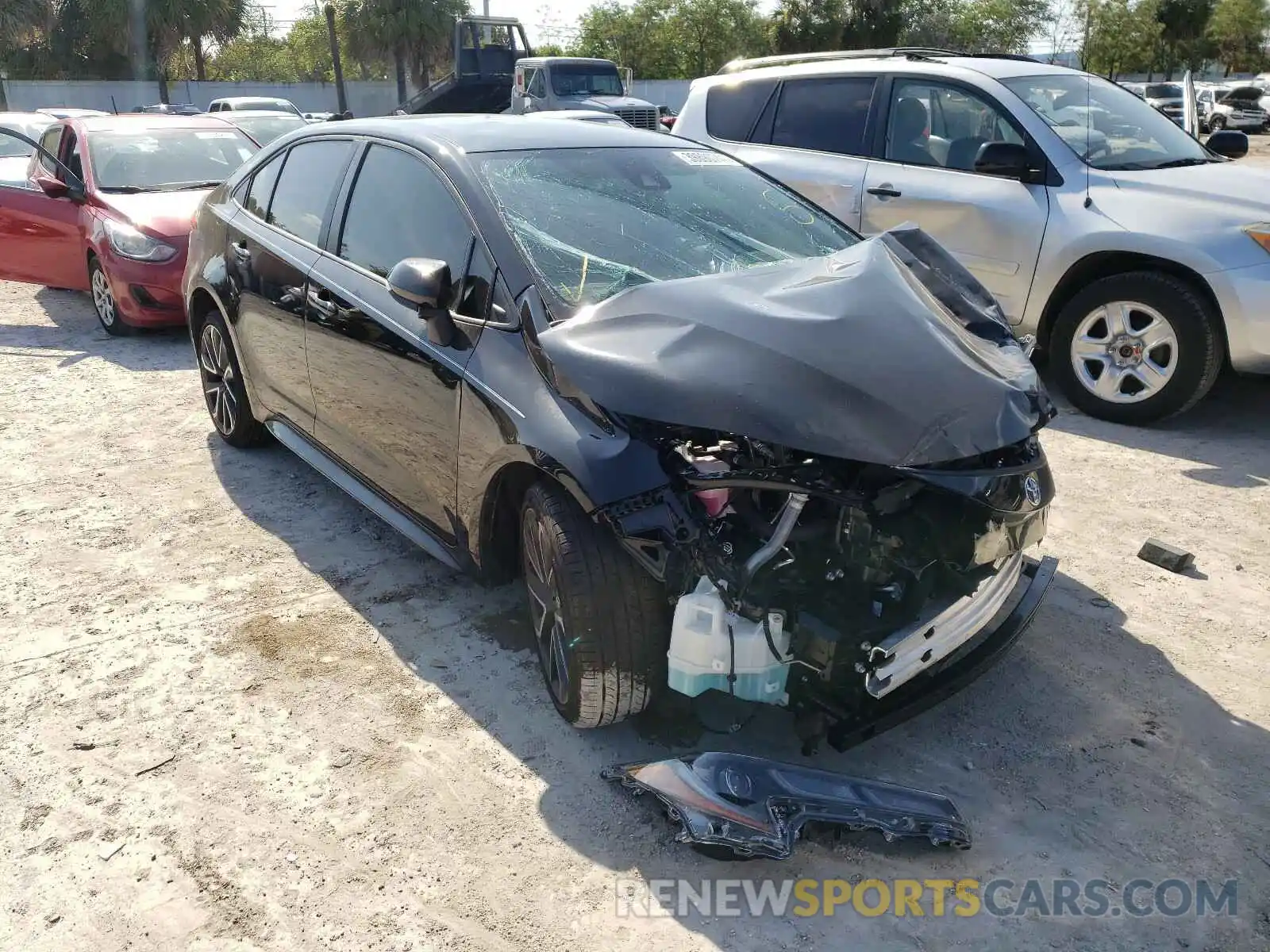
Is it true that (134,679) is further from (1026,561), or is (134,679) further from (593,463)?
(1026,561)

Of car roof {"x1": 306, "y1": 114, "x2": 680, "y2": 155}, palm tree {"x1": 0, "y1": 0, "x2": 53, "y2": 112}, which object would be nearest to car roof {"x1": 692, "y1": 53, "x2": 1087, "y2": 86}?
car roof {"x1": 306, "y1": 114, "x2": 680, "y2": 155}

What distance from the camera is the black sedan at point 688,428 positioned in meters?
2.56

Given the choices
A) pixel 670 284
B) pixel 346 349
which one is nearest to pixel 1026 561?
pixel 670 284

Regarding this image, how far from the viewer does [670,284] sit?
9.86ft

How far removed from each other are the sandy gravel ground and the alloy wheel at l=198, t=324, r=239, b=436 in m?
0.80

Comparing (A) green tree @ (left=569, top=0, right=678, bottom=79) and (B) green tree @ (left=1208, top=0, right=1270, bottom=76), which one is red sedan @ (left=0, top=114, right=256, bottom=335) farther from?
(B) green tree @ (left=1208, top=0, right=1270, bottom=76)

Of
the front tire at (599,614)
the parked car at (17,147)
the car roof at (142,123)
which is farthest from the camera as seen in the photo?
the parked car at (17,147)

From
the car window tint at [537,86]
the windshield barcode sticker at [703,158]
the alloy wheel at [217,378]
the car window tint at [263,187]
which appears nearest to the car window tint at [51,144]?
the alloy wheel at [217,378]

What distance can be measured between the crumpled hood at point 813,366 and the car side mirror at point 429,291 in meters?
0.47

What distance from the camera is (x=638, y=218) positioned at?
3527 millimetres

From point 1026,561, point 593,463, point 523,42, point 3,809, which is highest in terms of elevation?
point 523,42

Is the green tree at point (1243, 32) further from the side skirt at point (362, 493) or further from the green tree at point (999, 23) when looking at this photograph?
the side skirt at point (362, 493)

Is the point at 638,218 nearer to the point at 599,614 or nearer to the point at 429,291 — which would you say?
the point at 429,291

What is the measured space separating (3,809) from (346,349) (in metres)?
1.86
